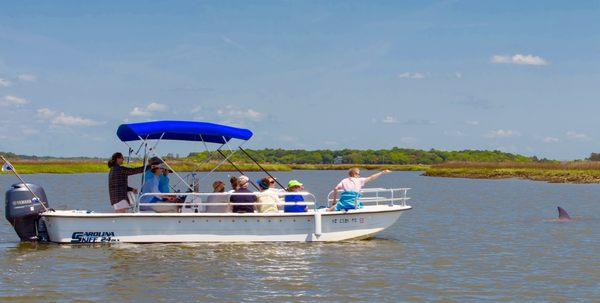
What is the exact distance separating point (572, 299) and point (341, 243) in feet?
22.8

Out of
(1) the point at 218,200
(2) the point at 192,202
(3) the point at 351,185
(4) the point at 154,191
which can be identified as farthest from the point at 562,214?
(4) the point at 154,191

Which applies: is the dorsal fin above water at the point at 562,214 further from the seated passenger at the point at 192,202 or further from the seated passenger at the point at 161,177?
the seated passenger at the point at 161,177

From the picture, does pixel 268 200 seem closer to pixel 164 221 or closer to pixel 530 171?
pixel 164 221

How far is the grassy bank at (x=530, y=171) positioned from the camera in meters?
71.7

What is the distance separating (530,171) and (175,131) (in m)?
69.4

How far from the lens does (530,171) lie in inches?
3268

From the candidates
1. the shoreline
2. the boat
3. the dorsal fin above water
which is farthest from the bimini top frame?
the shoreline

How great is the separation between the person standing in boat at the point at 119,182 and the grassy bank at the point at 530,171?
57255 mm

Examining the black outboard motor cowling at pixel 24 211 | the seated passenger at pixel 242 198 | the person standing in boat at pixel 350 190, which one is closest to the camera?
the black outboard motor cowling at pixel 24 211

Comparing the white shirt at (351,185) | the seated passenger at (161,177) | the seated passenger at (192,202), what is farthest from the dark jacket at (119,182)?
the white shirt at (351,185)

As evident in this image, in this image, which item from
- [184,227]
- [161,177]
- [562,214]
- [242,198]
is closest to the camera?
[184,227]

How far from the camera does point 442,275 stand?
15.6 meters

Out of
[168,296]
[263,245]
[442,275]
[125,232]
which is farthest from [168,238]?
[442,275]

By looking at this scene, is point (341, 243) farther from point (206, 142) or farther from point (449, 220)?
point (449, 220)
